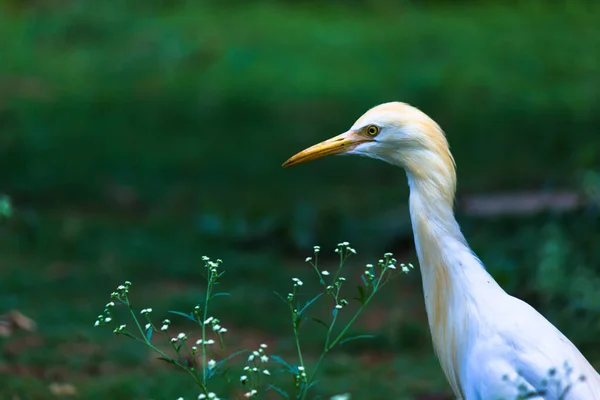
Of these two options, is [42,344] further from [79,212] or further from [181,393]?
[79,212]

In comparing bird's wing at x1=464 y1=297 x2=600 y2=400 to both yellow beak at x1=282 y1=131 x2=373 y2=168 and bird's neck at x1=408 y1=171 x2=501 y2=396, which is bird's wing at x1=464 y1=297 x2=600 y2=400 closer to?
bird's neck at x1=408 y1=171 x2=501 y2=396

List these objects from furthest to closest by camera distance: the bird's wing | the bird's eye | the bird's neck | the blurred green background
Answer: the blurred green background < the bird's eye < the bird's neck < the bird's wing

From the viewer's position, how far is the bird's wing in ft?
10.8

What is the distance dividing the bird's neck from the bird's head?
0.05 meters

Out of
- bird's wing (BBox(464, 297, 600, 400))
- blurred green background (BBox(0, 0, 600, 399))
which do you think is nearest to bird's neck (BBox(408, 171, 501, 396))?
bird's wing (BBox(464, 297, 600, 400))

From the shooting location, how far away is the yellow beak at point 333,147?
376cm

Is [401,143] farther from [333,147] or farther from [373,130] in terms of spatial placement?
[333,147]

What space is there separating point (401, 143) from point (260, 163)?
262 inches

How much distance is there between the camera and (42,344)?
559 centimetres

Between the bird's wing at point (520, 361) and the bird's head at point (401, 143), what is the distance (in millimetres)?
552

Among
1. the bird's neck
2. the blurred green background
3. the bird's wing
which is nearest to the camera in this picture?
the bird's wing

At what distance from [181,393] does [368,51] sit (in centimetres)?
969

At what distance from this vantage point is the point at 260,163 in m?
10.3

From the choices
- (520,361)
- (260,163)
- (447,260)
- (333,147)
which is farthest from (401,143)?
(260,163)
